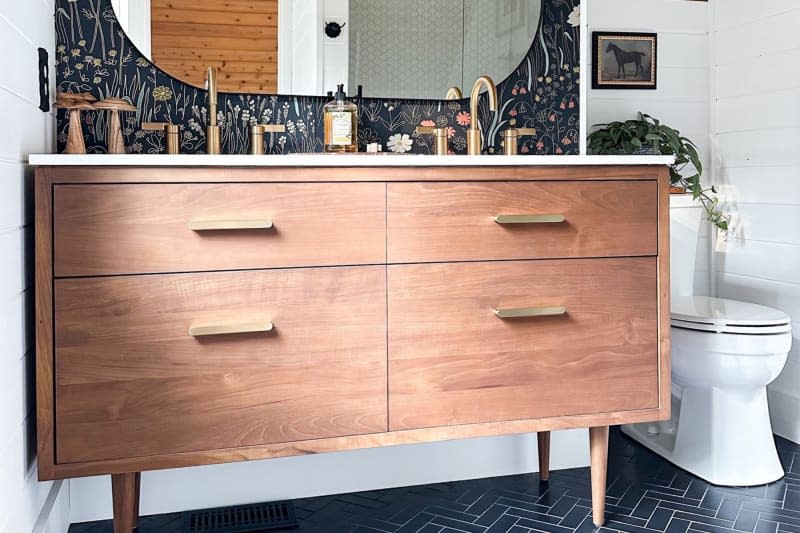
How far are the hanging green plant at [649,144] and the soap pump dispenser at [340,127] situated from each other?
1037 mm

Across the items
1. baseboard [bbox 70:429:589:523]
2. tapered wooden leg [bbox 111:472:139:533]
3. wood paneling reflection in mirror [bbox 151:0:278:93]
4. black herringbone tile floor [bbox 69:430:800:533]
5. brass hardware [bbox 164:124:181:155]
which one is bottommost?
black herringbone tile floor [bbox 69:430:800:533]

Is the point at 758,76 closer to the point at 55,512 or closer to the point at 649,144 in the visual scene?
the point at 649,144

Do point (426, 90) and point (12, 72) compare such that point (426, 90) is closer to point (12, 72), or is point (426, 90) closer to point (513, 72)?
point (513, 72)

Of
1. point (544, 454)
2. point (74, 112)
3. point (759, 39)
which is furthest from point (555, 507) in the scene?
point (759, 39)

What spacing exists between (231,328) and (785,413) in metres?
2.09

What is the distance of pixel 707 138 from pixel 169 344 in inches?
91.1

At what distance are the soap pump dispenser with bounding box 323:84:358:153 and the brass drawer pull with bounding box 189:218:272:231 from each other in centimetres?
54

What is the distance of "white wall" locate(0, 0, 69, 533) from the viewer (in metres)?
1.33

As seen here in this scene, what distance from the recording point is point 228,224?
1.56 meters

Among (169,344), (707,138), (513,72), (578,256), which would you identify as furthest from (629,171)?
(707,138)

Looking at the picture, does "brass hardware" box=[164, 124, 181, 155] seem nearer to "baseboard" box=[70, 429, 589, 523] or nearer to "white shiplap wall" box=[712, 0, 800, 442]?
"baseboard" box=[70, 429, 589, 523]

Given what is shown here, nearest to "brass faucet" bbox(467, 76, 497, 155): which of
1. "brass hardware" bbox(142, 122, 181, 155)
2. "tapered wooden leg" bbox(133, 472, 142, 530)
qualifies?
"brass hardware" bbox(142, 122, 181, 155)

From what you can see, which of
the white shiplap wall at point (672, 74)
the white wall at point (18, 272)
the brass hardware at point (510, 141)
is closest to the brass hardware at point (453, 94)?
the brass hardware at point (510, 141)

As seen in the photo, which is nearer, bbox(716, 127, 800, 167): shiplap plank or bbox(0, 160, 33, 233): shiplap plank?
bbox(0, 160, 33, 233): shiplap plank
